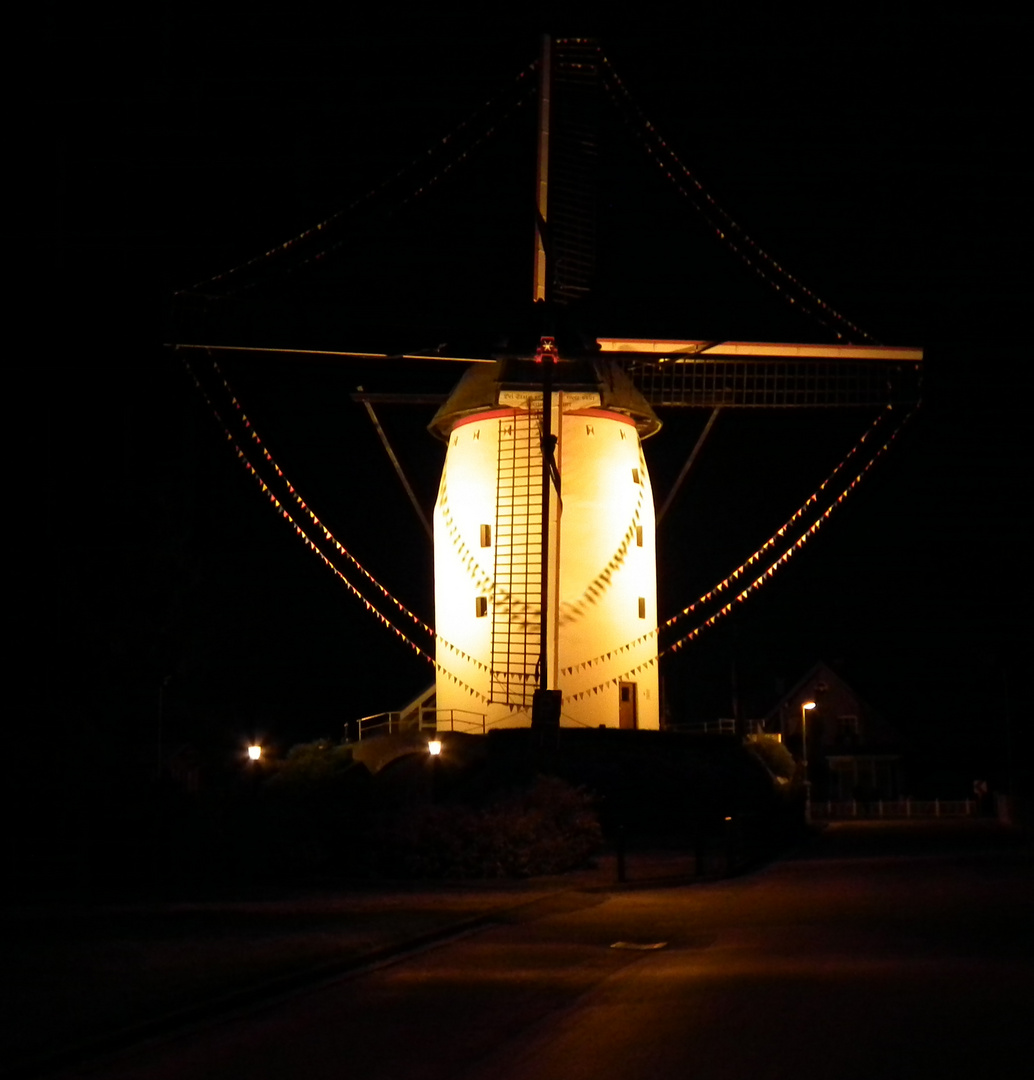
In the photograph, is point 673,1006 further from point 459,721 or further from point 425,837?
point 459,721

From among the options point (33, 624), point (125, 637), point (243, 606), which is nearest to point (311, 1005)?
point (33, 624)

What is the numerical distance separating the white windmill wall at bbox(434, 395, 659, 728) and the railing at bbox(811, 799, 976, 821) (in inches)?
1072

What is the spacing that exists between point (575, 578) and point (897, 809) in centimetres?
3333

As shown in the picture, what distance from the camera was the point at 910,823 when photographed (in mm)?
61375

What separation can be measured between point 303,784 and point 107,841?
43.0 ft

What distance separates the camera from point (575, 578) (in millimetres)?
44594

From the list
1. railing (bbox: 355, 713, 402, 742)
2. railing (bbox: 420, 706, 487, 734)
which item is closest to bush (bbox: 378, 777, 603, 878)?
railing (bbox: 420, 706, 487, 734)

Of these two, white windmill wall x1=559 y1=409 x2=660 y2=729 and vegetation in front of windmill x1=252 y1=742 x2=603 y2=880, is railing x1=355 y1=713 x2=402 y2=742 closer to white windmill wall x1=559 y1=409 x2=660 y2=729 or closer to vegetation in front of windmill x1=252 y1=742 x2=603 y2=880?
white windmill wall x1=559 y1=409 x2=660 y2=729

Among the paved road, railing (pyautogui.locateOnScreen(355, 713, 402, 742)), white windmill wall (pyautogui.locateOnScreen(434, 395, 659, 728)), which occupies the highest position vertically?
white windmill wall (pyautogui.locateOnScreen(434, 395, 659, 728))

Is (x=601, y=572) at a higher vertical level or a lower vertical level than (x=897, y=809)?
higher

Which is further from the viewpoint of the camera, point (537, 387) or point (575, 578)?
point (575, 578)

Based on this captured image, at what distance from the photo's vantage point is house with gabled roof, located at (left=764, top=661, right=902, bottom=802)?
279 ft

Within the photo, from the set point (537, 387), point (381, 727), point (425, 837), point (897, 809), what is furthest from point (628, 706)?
point (897, 809)

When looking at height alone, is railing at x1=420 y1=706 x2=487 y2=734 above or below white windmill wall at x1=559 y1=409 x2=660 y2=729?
below
